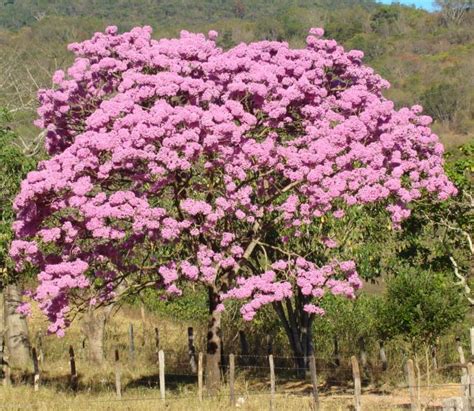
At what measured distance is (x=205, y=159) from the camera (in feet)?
61.3

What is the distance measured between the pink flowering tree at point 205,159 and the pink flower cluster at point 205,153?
0.04 meters

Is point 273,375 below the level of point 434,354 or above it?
below

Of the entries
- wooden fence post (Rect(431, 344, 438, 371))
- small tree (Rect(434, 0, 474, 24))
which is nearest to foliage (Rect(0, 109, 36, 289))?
wooden fence post (Rect(431, 344, 438, 371))

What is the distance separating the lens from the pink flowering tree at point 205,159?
1747 cm

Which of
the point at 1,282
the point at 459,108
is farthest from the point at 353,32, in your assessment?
the point at 1,282

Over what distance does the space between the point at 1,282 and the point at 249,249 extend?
7.52 metres

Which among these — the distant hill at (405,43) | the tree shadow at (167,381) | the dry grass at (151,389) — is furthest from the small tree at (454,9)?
the tree shadow at (167,381)

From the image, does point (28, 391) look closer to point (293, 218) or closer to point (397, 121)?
point (293, 218)

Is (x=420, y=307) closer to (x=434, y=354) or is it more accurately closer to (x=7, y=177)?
(x=434, y=354)

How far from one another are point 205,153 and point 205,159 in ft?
2.28

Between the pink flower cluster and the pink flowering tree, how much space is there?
0.04 m

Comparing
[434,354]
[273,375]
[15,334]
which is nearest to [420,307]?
[434,354]

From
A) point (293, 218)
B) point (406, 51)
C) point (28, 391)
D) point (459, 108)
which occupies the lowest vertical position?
point (28, 391)

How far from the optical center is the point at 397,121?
63.3ft
